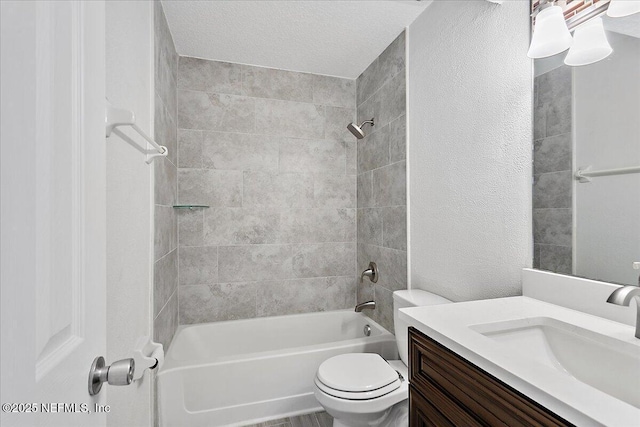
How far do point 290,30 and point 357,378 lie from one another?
2.06 metres

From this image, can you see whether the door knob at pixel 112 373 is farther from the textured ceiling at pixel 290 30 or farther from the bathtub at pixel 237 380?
the textured ceiling at pixel 290 30

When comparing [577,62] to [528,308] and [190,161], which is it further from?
[190,161]

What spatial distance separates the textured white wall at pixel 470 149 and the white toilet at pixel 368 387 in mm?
268

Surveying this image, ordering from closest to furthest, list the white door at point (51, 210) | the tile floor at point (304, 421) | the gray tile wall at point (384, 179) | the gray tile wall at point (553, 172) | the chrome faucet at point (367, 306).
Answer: the white door at point (51, 210)
the gray tile wall at point (553, 172)
the tile floor at point (304, 421)
the gray tile wall at point (384, 179)
the chrome faucet at point (367, 306)

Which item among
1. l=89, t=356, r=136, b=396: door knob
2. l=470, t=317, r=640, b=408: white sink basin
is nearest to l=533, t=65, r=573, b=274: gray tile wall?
l=470, t=317, r=640, b=408: white sink basin

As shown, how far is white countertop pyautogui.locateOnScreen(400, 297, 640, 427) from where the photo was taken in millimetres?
524

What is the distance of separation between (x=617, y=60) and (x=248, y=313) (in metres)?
2.41

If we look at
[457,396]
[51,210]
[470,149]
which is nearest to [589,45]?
[470,149]

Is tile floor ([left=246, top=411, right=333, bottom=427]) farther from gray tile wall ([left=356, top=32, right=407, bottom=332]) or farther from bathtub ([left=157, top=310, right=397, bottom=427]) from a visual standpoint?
gray tile wall ([left=356, top=32, right=407, bottom=332])

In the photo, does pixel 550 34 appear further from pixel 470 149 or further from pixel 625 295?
pixel 625 295

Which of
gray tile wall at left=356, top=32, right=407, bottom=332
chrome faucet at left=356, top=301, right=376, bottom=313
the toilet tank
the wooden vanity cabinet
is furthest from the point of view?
chrome faucet at left=356, top=301, right=376, bottom=313

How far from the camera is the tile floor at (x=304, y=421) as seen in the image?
1.70 meters

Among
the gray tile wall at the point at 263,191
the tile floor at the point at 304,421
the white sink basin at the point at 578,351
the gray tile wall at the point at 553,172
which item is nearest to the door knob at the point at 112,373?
the white sink basin at the point at 578,351

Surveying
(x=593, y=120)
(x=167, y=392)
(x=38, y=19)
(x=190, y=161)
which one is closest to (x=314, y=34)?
(x=190, y=161)
